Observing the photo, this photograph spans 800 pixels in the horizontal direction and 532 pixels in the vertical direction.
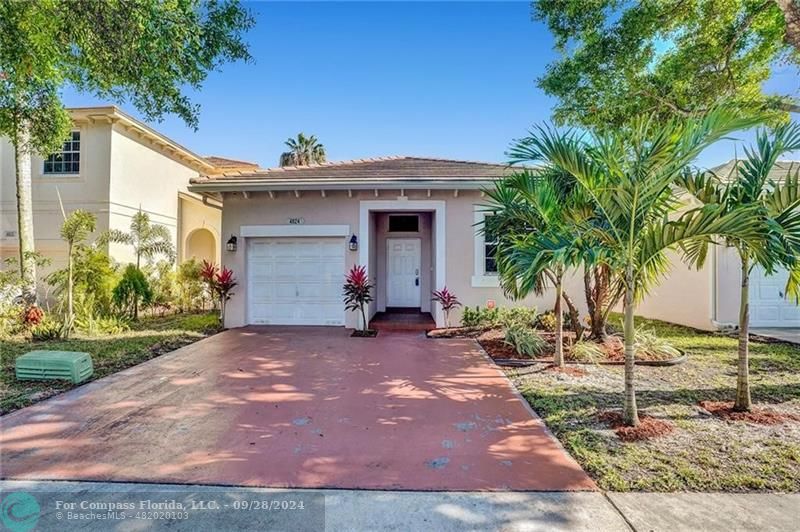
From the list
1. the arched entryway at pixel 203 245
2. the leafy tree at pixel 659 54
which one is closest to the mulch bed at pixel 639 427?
the leafy tree at pixel 659 54

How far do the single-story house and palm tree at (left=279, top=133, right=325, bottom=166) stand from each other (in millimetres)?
20407

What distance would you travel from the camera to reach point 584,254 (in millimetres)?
3951

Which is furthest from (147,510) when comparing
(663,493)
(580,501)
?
(663,493)

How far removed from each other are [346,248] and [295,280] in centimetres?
175

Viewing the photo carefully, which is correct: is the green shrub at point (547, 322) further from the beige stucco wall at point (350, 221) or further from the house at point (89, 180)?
the house at point (89, 180)

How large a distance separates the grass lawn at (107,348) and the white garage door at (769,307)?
15098 mm

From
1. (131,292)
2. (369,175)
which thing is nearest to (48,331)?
(131,292)

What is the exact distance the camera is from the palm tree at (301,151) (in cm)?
3016

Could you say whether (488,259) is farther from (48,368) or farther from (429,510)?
(48,368)

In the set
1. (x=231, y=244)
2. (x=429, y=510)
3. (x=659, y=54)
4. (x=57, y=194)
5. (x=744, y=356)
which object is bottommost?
(x=429, y=510)

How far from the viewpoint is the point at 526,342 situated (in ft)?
24.1

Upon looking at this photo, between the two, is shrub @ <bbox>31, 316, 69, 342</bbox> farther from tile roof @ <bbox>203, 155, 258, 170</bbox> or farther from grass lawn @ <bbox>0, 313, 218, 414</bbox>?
tile roof @ <bbox>203, 155, 258, 170</bbox>

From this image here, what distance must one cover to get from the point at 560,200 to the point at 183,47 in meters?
6.86

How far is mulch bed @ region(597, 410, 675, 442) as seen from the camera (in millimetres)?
3891
